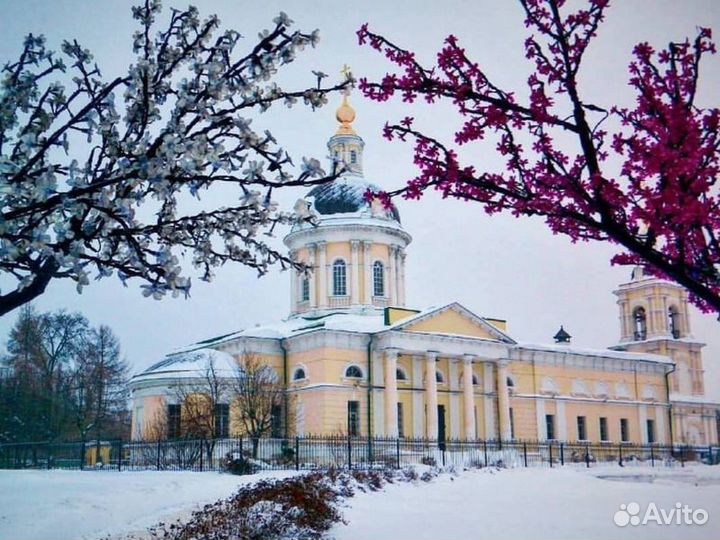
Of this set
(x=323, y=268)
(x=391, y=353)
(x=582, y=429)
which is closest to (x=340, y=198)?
(x=323, y=268)

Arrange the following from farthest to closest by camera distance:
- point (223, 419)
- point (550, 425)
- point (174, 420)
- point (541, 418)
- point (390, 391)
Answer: point (550, 425), point (541, 418), point (390, 391), point (223, 419), point (174, 420)

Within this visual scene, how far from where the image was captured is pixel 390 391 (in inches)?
1422

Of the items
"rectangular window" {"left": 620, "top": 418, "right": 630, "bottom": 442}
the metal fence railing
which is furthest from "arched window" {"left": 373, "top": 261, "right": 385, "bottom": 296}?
"rectangular window" {"left": 620, "top": 418, "right": 630, "bottom": 442}

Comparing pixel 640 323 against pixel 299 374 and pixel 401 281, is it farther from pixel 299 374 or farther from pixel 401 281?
pixel 299 374

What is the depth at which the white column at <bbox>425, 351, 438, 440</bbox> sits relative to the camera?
120ft

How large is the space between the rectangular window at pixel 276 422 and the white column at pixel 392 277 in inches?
336

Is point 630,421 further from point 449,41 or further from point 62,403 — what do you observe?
point 449,41

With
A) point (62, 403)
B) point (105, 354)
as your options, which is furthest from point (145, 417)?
point (105, 354)

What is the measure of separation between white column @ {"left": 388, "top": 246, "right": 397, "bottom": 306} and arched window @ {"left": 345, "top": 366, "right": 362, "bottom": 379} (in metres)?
5.51

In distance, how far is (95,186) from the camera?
5.48m

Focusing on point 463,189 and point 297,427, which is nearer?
point 463,189

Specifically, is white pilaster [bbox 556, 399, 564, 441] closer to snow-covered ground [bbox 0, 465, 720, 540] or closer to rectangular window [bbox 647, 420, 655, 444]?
rectangular window [bbox 647, 420, 655, 444]

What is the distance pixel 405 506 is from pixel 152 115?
11.0 meters

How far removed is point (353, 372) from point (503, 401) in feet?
27.3
